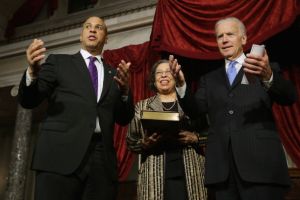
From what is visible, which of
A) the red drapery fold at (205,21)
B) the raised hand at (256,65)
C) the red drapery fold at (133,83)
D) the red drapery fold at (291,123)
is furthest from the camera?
the red drapery fold at (133,83)

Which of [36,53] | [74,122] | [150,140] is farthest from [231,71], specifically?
[36,53]

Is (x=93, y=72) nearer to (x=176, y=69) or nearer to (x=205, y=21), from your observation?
(x=176, y=69)

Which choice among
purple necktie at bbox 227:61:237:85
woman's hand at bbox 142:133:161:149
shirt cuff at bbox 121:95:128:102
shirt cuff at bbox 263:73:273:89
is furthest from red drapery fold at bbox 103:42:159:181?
shirt cuff at bbox 263:73:273:89

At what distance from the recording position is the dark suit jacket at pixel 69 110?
172 cm

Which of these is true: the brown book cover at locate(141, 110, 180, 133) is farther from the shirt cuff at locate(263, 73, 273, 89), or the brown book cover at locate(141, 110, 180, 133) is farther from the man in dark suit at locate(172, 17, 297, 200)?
the shirt cuff at locate(263, 73, 273, 89)

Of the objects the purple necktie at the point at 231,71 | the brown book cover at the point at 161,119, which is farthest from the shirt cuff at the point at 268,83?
the brown book cover at the point at 161,119

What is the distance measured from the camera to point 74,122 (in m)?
1.79

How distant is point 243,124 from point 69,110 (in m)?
0.80

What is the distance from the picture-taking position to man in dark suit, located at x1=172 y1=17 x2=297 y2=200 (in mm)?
1589

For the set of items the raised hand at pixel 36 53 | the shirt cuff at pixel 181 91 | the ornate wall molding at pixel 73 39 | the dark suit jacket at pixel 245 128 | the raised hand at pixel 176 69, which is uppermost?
the ornate wall molding at pixel 73 39

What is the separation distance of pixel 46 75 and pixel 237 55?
0.93m

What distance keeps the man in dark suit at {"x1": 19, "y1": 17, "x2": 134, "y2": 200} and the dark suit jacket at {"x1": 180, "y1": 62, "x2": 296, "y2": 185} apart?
38 centimetres

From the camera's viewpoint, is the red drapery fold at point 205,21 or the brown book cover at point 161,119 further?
the red drapery fold at point 205,21

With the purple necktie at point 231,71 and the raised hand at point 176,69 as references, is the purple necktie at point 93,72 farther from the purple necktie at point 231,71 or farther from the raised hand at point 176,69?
the purple necktie at point 231,71
